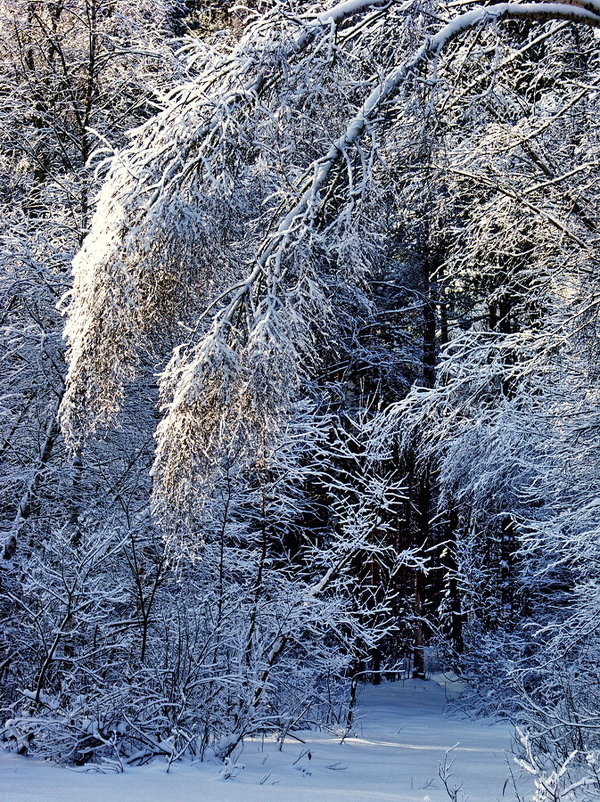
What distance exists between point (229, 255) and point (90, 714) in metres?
3.00

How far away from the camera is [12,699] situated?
7.36 metres

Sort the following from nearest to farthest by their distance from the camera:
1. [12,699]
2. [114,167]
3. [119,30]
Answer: [114,167] < [12,699] < [119,30]

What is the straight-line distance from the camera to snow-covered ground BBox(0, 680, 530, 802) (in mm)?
4261

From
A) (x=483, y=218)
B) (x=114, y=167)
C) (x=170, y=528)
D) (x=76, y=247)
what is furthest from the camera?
(x=76, y=247)

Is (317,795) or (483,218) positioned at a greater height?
(483,218)

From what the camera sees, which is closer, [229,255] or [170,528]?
[170,528]

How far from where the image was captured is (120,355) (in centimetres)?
473

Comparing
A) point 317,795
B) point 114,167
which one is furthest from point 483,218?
point 317,795

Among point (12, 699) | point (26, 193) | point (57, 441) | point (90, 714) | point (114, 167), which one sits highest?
point (26, 193)

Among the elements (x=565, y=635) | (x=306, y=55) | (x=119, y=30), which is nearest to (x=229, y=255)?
(x=306, y=55)

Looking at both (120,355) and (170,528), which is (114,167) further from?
(170,528)

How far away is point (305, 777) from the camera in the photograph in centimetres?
545

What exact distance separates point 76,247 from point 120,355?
5.25 metres

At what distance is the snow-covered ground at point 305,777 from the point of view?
4261 mm
